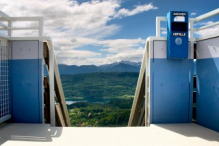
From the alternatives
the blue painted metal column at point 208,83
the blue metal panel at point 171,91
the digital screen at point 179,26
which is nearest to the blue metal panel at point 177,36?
the digital screen at point 179,26

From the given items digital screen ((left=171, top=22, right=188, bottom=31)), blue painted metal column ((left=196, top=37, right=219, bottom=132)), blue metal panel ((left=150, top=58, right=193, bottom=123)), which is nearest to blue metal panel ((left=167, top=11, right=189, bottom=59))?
digital screen ((left=171, top=22, right=188, bottom=31))

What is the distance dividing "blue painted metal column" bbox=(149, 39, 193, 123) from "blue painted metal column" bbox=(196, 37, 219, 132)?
19cm

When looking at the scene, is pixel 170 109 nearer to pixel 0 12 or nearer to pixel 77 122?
pixel 0 12

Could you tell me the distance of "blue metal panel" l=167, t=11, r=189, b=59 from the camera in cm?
404

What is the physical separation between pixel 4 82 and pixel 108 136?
2.54m

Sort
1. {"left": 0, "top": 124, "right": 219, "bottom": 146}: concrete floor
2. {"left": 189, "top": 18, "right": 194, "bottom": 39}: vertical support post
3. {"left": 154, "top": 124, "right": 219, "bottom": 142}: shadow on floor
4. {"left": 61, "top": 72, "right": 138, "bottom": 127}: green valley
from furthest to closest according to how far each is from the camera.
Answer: {"left": 61, "top": 72, "right": 138, "bottom": 127}: green valley → {"left": 189, "top": 18, "right": 194, "bottom": 39}: vertical support post → {"left": 154, "top": 124, "right": 219, "bottom": 142}: shadow on floor → {"left": 0, "top": 124, "right": 219, "bottom": 146}: concrete floor

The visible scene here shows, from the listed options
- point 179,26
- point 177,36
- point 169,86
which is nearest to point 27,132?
point 169,86

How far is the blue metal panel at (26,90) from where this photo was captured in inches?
168

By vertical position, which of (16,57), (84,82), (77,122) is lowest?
(77,122)

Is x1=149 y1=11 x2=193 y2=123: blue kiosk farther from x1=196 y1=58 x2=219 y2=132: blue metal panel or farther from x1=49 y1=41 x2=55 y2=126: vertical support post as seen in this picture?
x1=49 y1=41 x2=55 y2=126: vertical support post

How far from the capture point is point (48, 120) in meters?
4.48

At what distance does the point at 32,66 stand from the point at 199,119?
3800mm

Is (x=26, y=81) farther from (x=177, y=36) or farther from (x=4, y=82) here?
(x=177, y=36)

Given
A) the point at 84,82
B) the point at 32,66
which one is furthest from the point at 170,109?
the point at 84,82
